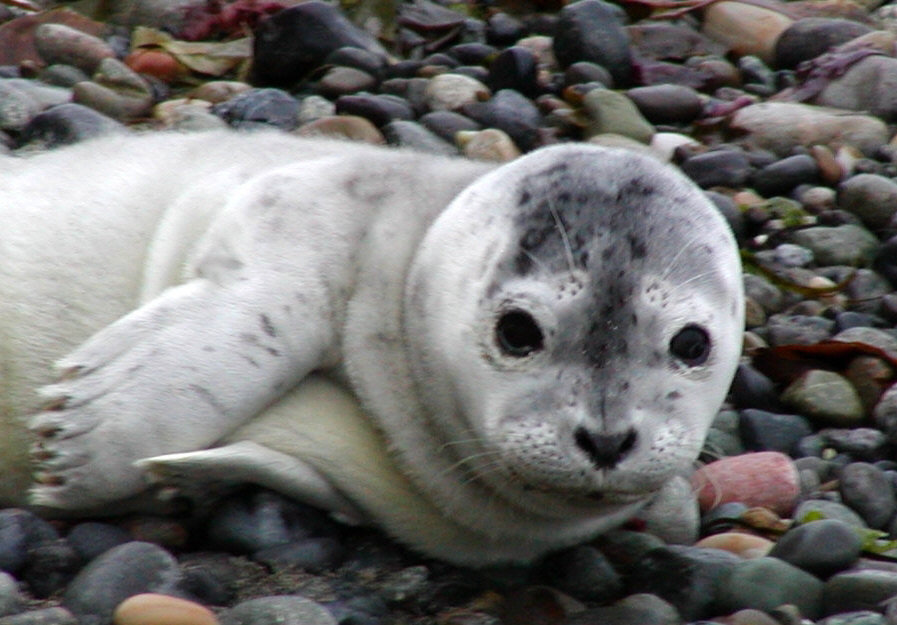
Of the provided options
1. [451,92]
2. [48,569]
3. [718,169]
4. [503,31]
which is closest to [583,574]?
[48,569]

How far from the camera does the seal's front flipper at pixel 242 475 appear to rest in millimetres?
3258

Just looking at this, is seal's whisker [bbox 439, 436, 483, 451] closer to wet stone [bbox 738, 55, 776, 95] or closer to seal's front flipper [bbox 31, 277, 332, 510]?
seal's front flipper [bbox 31, 277, 332, 510]

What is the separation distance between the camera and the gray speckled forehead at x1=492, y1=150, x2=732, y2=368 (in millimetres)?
3092

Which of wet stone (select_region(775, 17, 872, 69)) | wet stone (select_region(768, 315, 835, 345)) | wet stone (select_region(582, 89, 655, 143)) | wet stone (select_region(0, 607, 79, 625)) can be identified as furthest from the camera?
wet stone (select_region(775, 17, 872, 69))

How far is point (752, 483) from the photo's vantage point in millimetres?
3977

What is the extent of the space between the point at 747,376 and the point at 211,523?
186cm

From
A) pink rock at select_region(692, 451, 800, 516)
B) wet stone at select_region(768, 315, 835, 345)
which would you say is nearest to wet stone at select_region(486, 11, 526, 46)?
wet stone at select_region(768, 315, 835, 345)

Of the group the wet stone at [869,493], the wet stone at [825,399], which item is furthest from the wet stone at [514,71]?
the wet stone at [869,493]

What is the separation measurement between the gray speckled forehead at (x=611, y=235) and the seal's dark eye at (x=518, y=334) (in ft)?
0.26

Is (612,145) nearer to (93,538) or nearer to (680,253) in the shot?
(680,253)

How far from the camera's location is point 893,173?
5.94 meters

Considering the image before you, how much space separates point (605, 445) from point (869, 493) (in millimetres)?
1259

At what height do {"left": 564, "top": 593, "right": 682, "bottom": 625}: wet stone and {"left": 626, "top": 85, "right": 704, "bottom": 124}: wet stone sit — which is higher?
{"left": 564, "top": 593, "right": 682, "bottom": 625}: wet stone

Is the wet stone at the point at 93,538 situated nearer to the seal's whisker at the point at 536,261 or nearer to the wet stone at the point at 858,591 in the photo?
the seal's whisker at the point at 536,261
